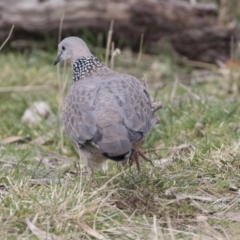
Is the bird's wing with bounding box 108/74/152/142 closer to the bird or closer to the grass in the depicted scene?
the bird

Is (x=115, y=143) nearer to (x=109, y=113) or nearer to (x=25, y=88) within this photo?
(x=109, y=113)

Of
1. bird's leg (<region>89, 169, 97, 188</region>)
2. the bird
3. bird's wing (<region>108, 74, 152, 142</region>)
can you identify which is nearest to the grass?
bird's leg (<region>89, 169, 97, 188</region>)

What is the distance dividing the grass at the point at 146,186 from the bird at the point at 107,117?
0.75 ft

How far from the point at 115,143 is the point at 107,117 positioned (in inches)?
11.6

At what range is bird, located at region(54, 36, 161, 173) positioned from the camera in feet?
13.3

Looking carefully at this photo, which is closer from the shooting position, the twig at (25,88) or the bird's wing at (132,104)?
the bird's wing at (132,104)

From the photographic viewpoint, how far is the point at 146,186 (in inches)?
176

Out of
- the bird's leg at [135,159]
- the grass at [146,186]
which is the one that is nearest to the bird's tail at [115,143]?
the grass at [146,186]

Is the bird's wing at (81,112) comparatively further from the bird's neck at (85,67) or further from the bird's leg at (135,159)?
the bird's leg at (135,159)

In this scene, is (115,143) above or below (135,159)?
above

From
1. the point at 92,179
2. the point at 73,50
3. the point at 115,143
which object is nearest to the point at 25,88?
the point at 73,50

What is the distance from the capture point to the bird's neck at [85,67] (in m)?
5.22

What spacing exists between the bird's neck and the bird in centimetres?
2

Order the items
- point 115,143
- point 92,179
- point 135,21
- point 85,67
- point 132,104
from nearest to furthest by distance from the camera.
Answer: point 115,143, point 132,104, point 92,179, point 85,67, point 135,21
